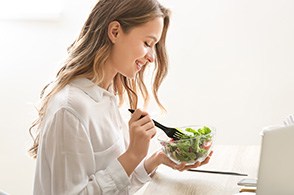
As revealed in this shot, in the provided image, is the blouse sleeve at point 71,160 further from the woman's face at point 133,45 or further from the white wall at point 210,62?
the white wall at point 210,62

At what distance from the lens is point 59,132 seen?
1.45 metres

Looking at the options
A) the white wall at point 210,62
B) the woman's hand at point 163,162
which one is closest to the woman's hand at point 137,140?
the woman's hand at point 163,162

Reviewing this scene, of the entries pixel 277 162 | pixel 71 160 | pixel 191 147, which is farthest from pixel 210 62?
pixel 277 162

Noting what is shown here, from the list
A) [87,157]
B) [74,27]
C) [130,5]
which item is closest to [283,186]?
[87,157]

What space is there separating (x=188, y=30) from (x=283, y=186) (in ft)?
5.41

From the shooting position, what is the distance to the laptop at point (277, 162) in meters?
1.08

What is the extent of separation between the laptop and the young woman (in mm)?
448

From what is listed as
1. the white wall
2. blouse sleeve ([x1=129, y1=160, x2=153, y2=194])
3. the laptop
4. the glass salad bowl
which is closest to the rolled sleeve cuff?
blouse sleeve ([x1=129, y1=160, x2=153, y2=194])

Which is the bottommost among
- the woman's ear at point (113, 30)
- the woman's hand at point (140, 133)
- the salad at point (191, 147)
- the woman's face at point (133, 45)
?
the salad at point (191, 147)

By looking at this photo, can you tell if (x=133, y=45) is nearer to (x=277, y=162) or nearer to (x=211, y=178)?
(x=211, y=178)

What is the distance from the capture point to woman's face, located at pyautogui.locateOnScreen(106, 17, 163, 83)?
1.60m

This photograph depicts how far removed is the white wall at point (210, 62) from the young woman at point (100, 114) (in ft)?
3.12

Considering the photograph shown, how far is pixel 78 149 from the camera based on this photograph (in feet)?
4.80

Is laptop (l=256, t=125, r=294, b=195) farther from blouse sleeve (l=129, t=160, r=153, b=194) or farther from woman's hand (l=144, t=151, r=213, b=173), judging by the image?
blouse sleeve (l=129, t=160, r=153, b=194)
